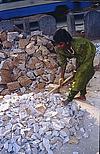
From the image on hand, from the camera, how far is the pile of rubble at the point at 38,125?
6309 mm

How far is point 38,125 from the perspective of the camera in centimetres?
654

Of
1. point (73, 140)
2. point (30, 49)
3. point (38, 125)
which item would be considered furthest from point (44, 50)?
point (73, 140)

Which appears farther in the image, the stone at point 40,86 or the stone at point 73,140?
the stone at point 40,86

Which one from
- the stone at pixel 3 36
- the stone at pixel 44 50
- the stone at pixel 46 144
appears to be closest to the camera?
the stone at pixel 46 144

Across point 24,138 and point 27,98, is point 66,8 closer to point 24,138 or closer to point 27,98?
point 27,98

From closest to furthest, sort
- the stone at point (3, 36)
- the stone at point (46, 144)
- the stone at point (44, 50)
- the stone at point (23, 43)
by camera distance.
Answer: the stone at point (46, 144)
the stone at point (44, 50)
the stone at point (23, 43)
the stone at point (3, 36)

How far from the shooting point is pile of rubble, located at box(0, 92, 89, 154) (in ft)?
20.7

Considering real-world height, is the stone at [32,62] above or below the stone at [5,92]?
above

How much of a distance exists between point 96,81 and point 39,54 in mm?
1322

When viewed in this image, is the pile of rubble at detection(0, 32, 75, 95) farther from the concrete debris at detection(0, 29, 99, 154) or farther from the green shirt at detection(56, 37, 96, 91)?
the green shirt at detection(56, 37, 96, 91)

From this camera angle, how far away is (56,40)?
20.5 feet

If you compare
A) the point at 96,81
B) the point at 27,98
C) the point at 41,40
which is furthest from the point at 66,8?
the point at 27,98

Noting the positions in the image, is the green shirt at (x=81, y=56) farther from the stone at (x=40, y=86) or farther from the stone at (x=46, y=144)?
the stone at (x=40, y=86)

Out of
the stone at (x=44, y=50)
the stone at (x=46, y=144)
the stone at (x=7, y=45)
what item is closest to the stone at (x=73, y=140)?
the stone at (x=46, y=144)
